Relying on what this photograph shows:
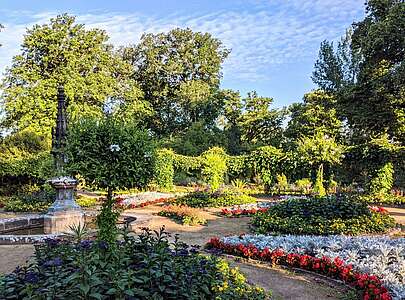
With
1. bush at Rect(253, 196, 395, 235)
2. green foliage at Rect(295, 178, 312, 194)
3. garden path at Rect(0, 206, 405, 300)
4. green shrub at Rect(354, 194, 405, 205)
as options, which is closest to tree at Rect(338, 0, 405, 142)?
green shrub at Rect(354, 194, 405, 205)

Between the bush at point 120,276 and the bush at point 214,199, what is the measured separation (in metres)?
11.0

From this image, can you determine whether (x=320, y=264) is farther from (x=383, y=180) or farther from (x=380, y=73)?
(x=383, y=180)

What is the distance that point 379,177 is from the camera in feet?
61.7

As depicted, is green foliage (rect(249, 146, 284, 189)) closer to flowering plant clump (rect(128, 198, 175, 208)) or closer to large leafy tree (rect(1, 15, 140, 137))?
flowering plant clump (rect(128, 198, 175, 208))

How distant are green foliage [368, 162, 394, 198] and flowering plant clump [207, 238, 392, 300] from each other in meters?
13.0

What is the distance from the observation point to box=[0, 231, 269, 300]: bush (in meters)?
3.40

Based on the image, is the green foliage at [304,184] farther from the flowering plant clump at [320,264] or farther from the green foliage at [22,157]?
the flowering plant clump at [320,264]

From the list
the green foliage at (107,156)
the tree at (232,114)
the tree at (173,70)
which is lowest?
the green foliage at (107,156)

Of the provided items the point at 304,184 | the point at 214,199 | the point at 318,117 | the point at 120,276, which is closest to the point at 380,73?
the point at 304,184

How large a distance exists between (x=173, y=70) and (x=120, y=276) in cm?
3576

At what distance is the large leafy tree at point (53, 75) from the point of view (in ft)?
86.2

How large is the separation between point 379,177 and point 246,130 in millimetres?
16188

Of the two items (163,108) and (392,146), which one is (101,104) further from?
(392,146)

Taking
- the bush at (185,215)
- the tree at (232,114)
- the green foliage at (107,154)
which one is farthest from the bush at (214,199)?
the tree at (232,114)
